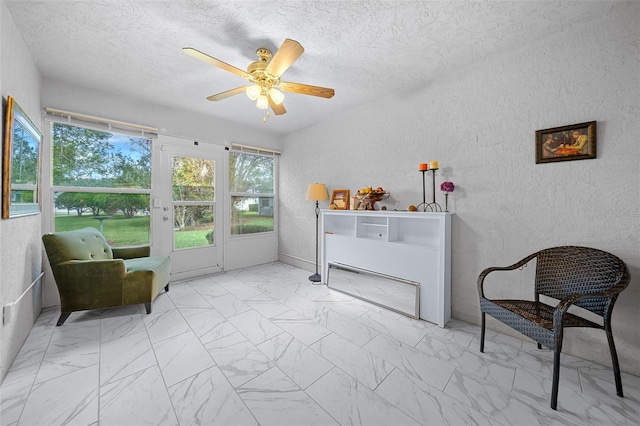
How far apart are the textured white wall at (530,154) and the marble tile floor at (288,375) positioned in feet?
1.73

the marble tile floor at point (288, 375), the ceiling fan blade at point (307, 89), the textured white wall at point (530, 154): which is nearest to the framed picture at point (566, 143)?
the textured white wall at point (530, 154)

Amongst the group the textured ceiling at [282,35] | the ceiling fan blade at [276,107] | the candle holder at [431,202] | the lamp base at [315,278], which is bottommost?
the lamp base at [315,278]

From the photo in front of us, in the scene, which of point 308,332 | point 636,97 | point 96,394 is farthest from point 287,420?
point 636,97

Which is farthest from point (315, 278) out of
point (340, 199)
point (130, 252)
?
point (130, 252)

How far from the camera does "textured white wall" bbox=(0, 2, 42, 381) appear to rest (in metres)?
1.56

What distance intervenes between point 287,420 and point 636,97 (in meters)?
2.91

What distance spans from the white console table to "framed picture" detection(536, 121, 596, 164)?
0.85m

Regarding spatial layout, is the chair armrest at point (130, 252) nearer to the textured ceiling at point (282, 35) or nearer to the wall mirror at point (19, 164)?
the wall mirror at point (19, 164)

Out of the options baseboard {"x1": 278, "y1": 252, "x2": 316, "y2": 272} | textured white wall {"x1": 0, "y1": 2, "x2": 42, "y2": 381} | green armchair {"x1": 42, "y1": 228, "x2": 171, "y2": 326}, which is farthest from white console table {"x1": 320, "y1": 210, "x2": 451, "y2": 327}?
textured white wall {"x1": 0, "y1": 2, "x2": 42, "y2": 381}

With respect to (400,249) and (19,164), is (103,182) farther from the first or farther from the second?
(400,249)

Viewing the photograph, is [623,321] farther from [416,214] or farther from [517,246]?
[416,214]

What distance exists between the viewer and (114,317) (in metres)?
2.35

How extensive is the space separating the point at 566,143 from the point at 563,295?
1116 millimetres

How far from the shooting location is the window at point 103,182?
269cm
